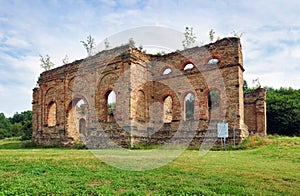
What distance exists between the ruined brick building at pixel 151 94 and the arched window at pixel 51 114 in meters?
1.22

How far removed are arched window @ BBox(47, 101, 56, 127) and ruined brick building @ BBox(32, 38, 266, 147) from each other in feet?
4.01

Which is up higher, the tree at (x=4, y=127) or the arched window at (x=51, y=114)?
the arched window at (x=51, y=114)

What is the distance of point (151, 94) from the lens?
1905cm

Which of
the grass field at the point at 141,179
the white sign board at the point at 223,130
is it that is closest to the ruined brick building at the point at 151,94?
the white sign board at the point at 223,130

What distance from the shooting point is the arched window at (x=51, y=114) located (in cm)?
2242

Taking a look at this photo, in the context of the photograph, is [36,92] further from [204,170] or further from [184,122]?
[204,170]

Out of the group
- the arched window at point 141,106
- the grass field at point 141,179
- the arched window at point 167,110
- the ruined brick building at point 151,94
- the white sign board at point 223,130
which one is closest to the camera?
the grass field at point 141,179

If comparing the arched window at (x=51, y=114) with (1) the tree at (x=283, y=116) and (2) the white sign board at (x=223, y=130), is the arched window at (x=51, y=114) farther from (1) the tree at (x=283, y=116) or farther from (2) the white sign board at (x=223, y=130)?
(1) the tree at (x=283, y=116)

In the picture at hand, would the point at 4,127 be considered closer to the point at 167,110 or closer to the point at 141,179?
the point at 167,110

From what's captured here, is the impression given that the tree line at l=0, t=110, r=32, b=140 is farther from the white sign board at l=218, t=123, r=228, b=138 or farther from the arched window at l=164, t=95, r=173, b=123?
Result: the white sign board at l=218, t=123, r=228, b=138

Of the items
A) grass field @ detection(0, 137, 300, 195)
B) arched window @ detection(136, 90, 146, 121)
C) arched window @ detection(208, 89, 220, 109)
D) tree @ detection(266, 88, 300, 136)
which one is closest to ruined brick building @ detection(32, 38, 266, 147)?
arched window @ detection(136, 90, 146, 121)

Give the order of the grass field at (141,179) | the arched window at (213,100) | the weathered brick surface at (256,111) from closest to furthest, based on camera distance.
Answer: the grass field at (141,179), the weathered brick surface at (256,111), the arched window at (213,100)

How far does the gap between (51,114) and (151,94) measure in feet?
27.7

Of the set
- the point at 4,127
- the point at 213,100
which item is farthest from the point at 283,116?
the point at 4,127
